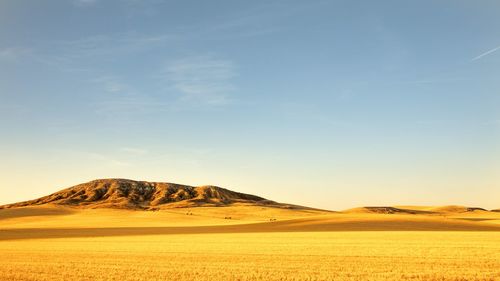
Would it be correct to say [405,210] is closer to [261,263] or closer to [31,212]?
[31,212]

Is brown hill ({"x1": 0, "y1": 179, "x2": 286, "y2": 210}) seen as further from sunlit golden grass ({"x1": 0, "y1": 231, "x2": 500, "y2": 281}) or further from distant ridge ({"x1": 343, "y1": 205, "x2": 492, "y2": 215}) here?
sunlit golden grass ({"x1": 0, "y1": 231, "x2": 500, "y2": 281})

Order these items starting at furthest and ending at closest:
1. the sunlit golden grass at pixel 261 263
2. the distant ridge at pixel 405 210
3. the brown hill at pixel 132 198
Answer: the brown hill at pixel 132 198 → the distant ridge at pixel 405 210 → the sunlit golden grass at pixel 261 263

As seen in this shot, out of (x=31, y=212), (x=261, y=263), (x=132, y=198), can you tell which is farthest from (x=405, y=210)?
(x=261, y=263)

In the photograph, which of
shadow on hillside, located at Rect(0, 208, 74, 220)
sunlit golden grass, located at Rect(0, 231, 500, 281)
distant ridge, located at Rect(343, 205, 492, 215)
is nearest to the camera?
sunlit golden grass, located at Rect(0, 231, 500, 281)

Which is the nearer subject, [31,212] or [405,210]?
[31,212]

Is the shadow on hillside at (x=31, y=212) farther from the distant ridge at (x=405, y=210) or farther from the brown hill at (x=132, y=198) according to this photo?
the distant ridge at (x=405, y=210)

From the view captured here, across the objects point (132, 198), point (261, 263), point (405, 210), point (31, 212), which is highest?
point (132, 198)

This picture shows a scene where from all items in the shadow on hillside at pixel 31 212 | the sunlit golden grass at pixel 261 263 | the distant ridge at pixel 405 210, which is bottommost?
the sunlit golden grass at pixel 261 263

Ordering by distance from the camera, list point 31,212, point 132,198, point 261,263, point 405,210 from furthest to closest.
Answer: point 405,210 < point 132,198 < point 31,212 < point 261,263

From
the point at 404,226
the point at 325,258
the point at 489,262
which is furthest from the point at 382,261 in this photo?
the point at 404,226

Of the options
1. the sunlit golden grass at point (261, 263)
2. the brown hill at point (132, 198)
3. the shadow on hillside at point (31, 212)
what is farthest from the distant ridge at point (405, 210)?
the sunlit golden grass at point (261, 263)

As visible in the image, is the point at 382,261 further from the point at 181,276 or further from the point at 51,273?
the point at 51,273

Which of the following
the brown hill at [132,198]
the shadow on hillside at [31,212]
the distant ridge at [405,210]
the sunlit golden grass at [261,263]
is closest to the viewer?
the sunlit golden grass at [261,263]

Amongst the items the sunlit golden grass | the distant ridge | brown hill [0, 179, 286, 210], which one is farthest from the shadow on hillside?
the distant ridge
